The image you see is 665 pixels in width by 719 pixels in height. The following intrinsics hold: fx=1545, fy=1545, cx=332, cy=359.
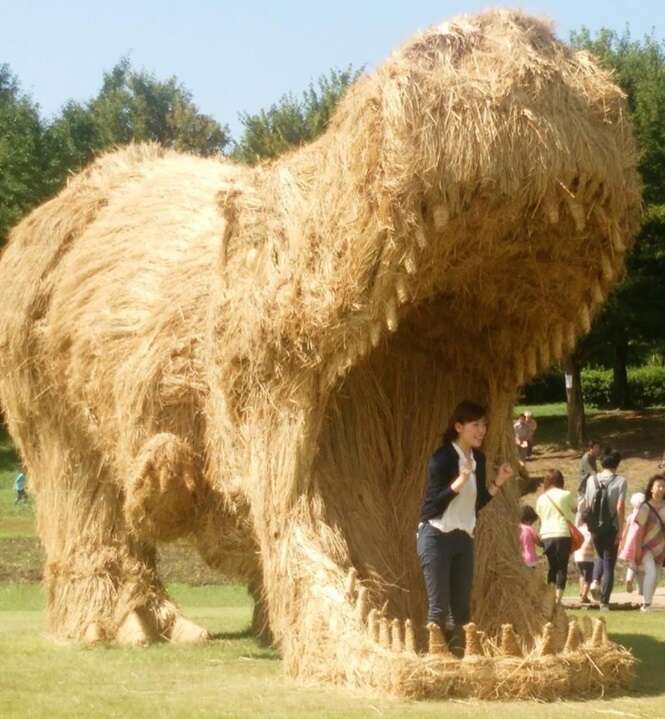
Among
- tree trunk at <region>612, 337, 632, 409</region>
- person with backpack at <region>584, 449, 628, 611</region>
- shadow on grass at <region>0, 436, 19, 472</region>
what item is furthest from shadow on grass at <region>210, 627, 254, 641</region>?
tree trunk at <region>612, 337, 632, 409</region>

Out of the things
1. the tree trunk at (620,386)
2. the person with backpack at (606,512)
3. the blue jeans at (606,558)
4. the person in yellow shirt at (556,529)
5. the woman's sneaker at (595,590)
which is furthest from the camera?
the tree trunk at (620,386)

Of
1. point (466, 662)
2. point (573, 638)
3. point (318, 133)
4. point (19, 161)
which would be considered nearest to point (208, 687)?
point (466, 662)

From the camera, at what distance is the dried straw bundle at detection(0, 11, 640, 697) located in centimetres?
753

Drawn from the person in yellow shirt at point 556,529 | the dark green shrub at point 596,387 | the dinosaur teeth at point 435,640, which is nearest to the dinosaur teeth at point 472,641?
the dinosaur teeth at point 435,640

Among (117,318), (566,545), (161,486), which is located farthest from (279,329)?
(566,545)

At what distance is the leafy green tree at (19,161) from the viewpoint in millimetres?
42219

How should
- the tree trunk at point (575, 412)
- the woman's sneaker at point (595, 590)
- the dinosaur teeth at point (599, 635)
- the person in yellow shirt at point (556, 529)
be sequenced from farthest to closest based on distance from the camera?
1. the tree trunk at point (575, 412)
2. the woman's sneaker at point (595, 590)
3. the person in yellow shirt at point (556, 529)
4. the dinosaur teeth at point (599, 635)

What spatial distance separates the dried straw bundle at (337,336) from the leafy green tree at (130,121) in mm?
38372

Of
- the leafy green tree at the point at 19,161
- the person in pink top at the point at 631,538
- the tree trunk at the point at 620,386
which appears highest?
the leafy green tree at the point at 19,161

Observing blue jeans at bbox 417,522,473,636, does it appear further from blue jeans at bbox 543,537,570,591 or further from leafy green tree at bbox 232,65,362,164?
leafy green tree at bbox 232,65,362,164

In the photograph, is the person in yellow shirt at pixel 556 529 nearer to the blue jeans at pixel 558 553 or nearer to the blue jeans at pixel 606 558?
the blue jeans at pixel 558 553

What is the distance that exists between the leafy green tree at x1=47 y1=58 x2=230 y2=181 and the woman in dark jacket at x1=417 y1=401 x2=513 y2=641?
4116cm

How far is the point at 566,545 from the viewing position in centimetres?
1500

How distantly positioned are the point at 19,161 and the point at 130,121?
2171 centimetres
